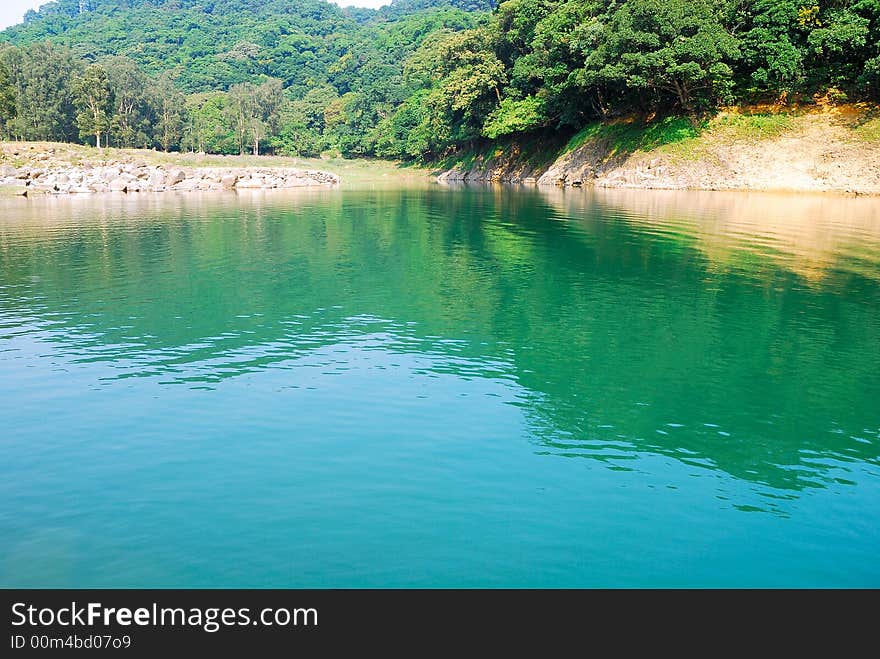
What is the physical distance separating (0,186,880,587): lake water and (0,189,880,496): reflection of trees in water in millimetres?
104

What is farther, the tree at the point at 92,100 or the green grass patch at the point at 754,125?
the tree at the point at 92,100

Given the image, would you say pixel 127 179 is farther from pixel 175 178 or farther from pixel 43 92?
pixel 43 92

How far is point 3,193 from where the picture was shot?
2598 inches

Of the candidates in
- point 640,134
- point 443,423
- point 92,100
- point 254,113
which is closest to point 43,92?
point 92,100

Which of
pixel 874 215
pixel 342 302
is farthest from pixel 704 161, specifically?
pixel 342 302

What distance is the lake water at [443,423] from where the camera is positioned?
8164 mm

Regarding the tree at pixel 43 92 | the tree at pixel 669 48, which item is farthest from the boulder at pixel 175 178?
the tree at pixel 43 92

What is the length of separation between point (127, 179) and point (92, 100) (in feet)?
162

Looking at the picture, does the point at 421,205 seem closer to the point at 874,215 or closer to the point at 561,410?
the point at 874,215

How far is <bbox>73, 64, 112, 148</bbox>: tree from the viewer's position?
114 m

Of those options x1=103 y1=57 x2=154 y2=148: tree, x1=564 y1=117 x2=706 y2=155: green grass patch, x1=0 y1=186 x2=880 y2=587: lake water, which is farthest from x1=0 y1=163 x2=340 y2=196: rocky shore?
x1=0 y1=186 x2=880 y2=587: lake water

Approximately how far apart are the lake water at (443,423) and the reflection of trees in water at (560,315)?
A: 10 centimetres

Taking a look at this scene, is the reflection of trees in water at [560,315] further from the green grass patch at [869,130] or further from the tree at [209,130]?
the tree at [209,130]

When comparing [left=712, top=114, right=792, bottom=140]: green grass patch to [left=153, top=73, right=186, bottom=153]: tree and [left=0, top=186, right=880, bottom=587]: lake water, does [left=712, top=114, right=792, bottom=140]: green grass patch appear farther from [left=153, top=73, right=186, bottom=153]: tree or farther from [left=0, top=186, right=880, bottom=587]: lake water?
[left=153, top=73, right=186, bottom=153]: tree
